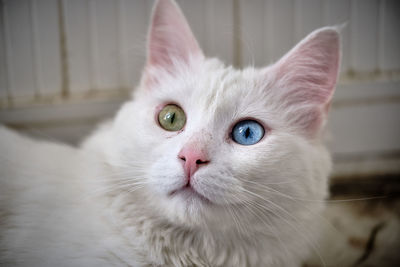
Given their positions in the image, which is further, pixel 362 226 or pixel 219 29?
pixel 219 29

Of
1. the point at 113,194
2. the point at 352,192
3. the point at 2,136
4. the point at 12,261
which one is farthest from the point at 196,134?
the point at 352,192

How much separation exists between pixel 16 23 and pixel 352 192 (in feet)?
5.72

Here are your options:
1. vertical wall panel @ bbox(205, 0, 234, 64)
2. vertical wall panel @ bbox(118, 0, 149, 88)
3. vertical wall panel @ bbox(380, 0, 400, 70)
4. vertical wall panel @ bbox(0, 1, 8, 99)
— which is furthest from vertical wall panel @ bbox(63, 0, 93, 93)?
vertical wall panel @ bbox(380, 0, 400, 70)

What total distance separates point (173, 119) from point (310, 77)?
0.43 meters

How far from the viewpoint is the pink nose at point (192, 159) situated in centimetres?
82

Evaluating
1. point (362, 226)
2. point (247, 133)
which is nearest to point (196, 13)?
point (247, 133)

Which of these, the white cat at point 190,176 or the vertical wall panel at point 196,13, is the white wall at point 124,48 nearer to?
the vertical wall panel at point 196,13

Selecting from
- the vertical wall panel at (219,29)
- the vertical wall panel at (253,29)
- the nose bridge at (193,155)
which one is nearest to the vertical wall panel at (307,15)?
the vertical wall panel at (253,29)

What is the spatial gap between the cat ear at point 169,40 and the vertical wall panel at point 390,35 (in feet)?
3.28

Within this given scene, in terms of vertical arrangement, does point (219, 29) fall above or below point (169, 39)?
above

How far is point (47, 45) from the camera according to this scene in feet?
5.30

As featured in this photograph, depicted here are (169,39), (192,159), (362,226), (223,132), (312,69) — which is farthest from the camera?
(362,226)

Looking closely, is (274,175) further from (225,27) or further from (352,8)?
(352,8)

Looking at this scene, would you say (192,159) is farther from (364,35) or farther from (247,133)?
(364,35)
